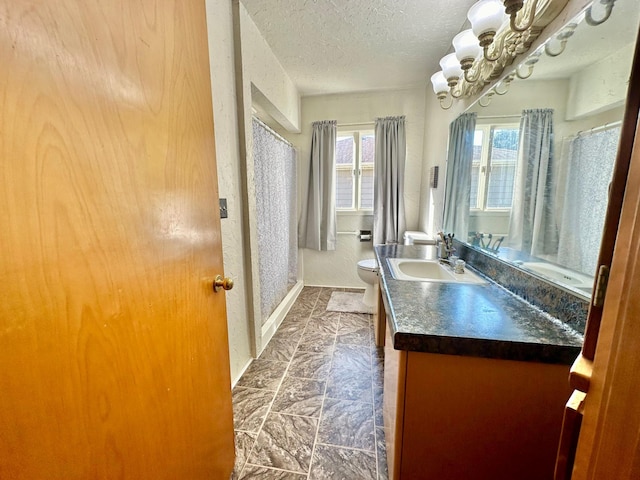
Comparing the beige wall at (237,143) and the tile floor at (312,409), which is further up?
the beige wall at (237,143)

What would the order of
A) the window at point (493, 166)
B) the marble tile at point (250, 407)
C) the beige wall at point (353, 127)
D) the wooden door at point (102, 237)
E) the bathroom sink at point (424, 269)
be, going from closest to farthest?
the wooden door at point (102, 237)
the window at point (493, 166)
the marble tile at point (250, 407)
the bathroom sink at point (424, 269)
the beige wall at point (353, 127)

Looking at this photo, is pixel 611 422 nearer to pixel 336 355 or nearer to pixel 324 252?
pixel 336 355

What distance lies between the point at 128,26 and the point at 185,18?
0.87ft

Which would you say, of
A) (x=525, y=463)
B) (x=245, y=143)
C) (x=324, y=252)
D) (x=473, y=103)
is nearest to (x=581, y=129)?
(x=473, y=103)

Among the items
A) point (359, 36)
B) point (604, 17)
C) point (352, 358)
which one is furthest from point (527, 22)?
point (352, 358)

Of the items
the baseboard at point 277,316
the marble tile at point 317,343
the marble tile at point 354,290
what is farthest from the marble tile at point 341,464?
the marble tile at point 354,290

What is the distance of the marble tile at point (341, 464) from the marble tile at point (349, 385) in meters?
0.33

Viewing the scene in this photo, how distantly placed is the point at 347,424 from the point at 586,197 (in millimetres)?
1441

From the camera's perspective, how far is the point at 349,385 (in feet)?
5.35

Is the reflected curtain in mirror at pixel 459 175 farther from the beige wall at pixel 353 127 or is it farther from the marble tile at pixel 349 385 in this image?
the marble tile at pixel 349 385

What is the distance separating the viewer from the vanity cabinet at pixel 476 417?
2.36 feet

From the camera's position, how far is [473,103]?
160cm

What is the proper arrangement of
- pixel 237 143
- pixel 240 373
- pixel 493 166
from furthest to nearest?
pixel 240 373 → pixel 237 143 → pixel 493 166

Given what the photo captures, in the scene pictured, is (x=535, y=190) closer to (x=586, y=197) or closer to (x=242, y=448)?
(x=586, y=197)
